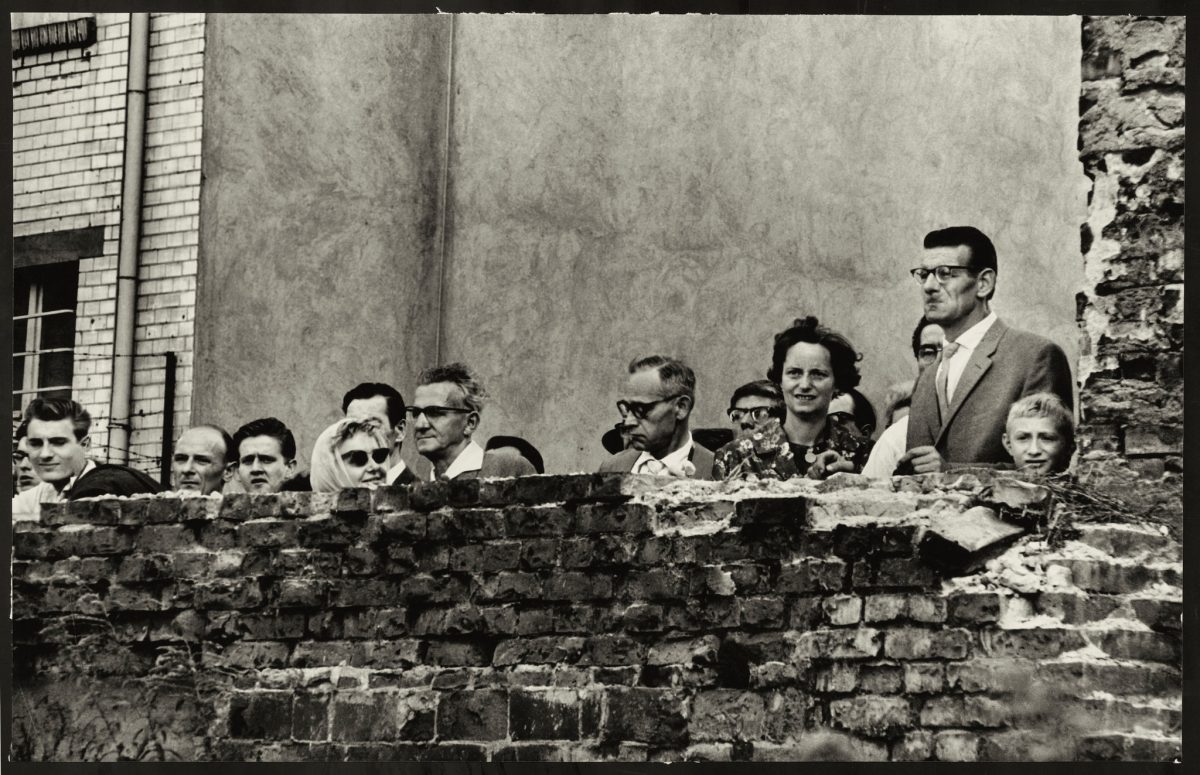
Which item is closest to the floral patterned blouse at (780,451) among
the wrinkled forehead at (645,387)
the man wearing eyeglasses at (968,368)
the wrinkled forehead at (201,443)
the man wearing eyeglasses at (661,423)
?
the man wearing eyeglasses at (661,423)

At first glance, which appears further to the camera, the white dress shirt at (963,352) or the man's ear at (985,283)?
the man's ear at (985,283)

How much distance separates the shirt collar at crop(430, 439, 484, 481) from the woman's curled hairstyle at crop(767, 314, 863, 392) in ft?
3.77

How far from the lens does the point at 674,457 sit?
25.9 feet

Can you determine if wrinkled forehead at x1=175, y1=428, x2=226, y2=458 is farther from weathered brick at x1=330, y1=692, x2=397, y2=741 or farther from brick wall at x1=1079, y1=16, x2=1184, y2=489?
brick wall at x1=1079, y1=16, x2=1184, y2=489

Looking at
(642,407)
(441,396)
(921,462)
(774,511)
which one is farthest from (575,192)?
(774,511)

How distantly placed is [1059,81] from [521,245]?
2.49 meters

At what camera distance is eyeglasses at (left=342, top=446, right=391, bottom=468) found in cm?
812

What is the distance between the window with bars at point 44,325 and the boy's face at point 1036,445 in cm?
427

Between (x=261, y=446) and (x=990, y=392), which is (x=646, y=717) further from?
(x=261, y=446)

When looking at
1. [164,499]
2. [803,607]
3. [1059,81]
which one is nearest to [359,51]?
[164,499]

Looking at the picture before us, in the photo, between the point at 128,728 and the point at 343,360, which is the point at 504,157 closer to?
the point at 343,360

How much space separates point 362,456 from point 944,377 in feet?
7.26

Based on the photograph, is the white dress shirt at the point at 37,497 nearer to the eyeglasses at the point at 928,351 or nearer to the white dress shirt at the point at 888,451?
the white dress shirt at the point at 888,451

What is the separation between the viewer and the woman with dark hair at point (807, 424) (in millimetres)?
7719
